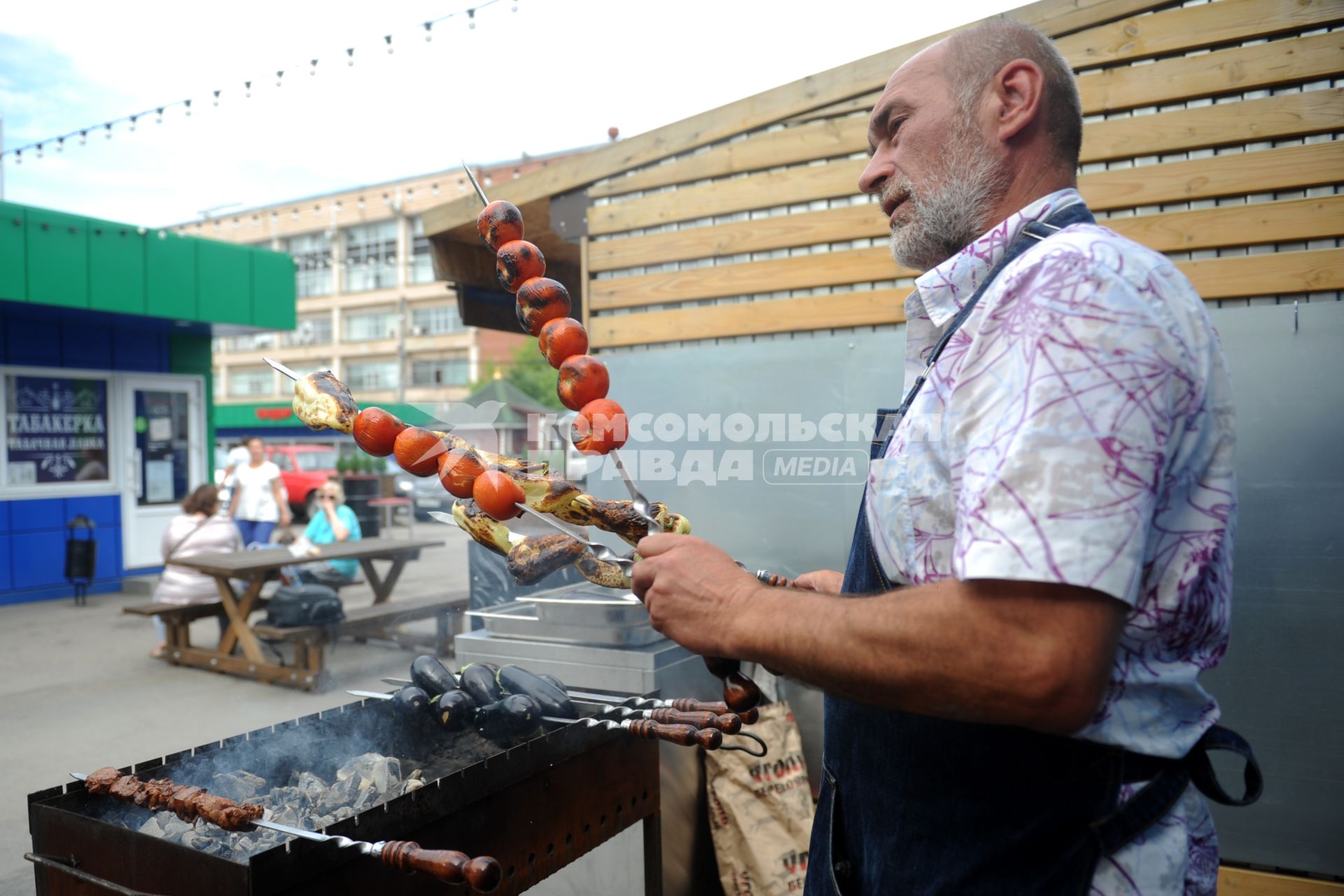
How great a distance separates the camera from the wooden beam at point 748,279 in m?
4.79

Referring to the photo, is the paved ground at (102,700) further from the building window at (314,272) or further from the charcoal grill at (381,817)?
the building window at (314,272)

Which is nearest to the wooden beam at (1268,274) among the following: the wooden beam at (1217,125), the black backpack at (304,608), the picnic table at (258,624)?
the wooden beam at (1217,125)

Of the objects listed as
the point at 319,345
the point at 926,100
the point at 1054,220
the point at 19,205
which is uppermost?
the point at 319,345

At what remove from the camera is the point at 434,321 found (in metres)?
51.8

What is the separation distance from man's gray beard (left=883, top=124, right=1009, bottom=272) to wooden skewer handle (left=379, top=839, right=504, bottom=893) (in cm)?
162

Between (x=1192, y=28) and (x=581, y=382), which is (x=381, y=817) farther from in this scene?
(x=1192, y=28)

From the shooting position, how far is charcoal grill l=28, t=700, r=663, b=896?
200cm

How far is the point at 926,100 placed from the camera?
1600 mm

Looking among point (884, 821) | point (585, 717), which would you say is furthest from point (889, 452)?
point (585, 717)

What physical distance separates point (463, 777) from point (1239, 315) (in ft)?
12.1

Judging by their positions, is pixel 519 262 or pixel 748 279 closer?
pixel 519 262

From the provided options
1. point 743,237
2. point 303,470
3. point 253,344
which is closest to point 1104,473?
point 743,237

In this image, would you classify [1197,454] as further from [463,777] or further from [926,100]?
[463,777]

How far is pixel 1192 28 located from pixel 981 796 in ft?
13.5
